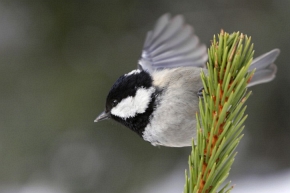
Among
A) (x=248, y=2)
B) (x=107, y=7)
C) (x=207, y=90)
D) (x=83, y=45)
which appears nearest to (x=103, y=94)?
(x=83, y=45)

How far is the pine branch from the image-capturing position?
682mm

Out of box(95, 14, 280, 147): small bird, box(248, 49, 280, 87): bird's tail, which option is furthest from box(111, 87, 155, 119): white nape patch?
box(248, 49, 280, 87): bird's tail

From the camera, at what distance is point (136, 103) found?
1.15m

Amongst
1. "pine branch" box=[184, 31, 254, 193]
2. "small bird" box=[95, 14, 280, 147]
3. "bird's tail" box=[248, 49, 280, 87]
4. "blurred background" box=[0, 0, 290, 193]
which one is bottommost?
"pine branch" box=[184, 31, 254, 193]

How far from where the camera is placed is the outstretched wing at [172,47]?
1410 mm

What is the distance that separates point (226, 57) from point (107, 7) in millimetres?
1865

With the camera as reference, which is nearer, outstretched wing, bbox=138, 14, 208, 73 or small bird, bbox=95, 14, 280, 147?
small bird, bbox=95, 14, 280, 147

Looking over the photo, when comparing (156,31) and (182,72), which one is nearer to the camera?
(182,72)

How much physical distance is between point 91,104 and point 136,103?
3.85ft

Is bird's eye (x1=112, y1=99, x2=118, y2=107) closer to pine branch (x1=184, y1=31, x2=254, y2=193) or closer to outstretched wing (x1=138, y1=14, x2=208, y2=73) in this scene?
outstretched wing (x1=138, y1=14, x2=208, y2=73)

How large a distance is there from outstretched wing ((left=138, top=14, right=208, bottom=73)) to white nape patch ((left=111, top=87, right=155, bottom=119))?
8.8 inches

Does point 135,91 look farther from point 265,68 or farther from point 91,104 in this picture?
point 91,104

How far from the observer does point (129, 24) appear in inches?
101

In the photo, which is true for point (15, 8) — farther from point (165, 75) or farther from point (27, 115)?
point (165, 75)
